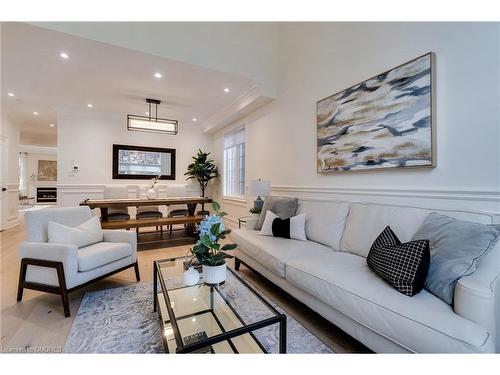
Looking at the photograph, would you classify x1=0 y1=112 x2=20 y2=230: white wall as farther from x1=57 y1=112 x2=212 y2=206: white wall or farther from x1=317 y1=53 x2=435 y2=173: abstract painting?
x1=317 y1=53 x2=435 y2=173: abstract painting

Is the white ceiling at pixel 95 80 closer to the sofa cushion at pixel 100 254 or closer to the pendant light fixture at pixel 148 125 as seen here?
the pendant light fixture at pixel 148 125

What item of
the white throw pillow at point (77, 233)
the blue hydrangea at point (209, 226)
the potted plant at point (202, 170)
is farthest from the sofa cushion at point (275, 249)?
the potted plant at point (202, 170)

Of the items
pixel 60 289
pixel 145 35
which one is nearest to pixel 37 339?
pixel 60 289

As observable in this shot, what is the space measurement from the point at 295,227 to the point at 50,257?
2.32 metres

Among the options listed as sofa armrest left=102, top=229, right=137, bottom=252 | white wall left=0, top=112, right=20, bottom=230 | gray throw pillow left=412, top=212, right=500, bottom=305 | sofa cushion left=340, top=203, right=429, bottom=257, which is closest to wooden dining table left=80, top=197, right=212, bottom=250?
sofa armrest left=102, top=229, right=137, bottom=252

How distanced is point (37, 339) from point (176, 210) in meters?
3.29

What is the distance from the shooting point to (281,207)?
9.95 ft

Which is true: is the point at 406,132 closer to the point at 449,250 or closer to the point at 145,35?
the point at 449,250

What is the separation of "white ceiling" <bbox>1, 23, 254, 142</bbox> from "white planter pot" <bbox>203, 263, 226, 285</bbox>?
278 centimetres

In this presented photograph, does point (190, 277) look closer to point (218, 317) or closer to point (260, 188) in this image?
point (218, 317)

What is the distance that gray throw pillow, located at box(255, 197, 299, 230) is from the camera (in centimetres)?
298

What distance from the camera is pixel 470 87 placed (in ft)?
5.69

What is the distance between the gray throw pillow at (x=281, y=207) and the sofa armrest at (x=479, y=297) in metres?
1.83
